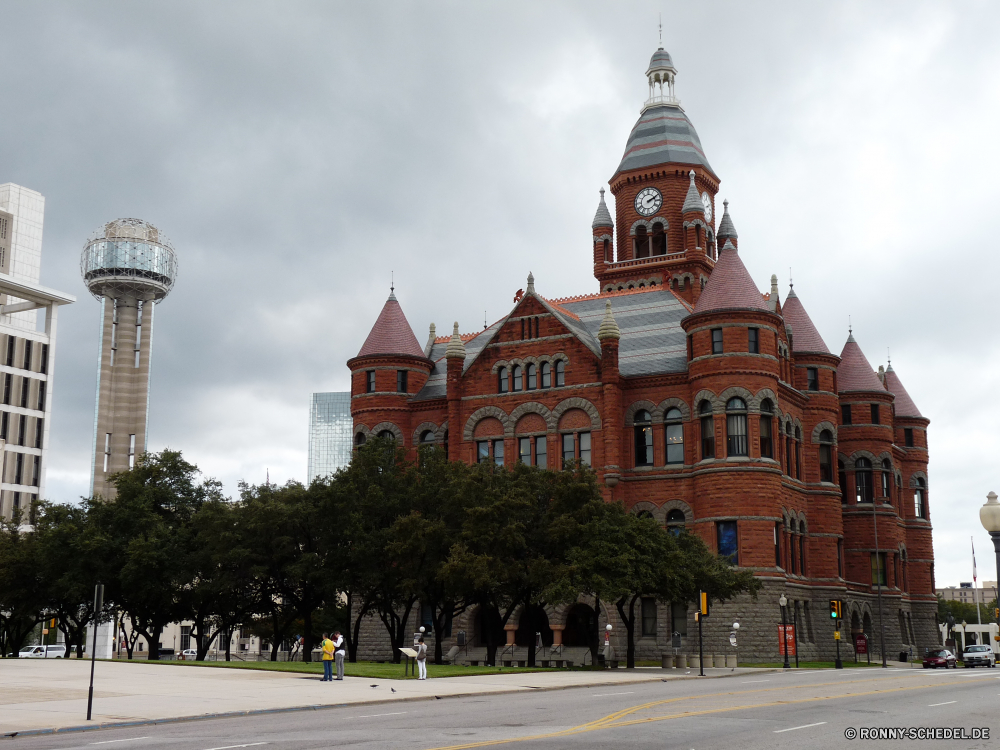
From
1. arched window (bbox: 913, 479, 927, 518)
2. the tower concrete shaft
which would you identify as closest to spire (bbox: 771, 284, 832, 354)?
arched window (bbox: 913, 479, 927, 518)

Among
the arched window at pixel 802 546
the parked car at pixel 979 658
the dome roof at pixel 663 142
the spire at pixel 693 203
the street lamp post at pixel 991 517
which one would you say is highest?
the dome roof at pixel 663 142

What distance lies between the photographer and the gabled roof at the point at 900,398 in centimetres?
9112

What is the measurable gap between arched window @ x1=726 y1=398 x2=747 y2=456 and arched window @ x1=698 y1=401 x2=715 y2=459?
3.21ft

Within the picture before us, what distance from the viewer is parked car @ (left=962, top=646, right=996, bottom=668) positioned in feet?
215

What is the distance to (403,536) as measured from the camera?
2044 inches

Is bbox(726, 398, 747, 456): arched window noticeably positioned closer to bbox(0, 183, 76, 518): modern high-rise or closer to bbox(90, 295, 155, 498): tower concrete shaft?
bbox(0, 183, 76, 518): modern high-rise

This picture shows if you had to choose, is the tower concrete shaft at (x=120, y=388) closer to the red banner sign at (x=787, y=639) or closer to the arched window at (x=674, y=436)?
the arched window at (x=674, y=436)

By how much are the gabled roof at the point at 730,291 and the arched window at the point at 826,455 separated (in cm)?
1298

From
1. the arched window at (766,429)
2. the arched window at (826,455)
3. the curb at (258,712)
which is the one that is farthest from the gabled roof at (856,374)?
the curb at (258,712)

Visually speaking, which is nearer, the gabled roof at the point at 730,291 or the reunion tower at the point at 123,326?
the gabled roof at the point at 730,291

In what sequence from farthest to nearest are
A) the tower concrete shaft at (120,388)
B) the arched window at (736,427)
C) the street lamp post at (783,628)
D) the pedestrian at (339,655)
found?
the tower concrete shaft at (120,388), the arched window at (736,427), the street lamp post at (783,628), the pedestrian at (339,655)

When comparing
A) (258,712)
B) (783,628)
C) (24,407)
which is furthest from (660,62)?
(258,712)

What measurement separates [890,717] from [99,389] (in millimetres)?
124718

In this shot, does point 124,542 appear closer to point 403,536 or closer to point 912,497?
point 403,536
